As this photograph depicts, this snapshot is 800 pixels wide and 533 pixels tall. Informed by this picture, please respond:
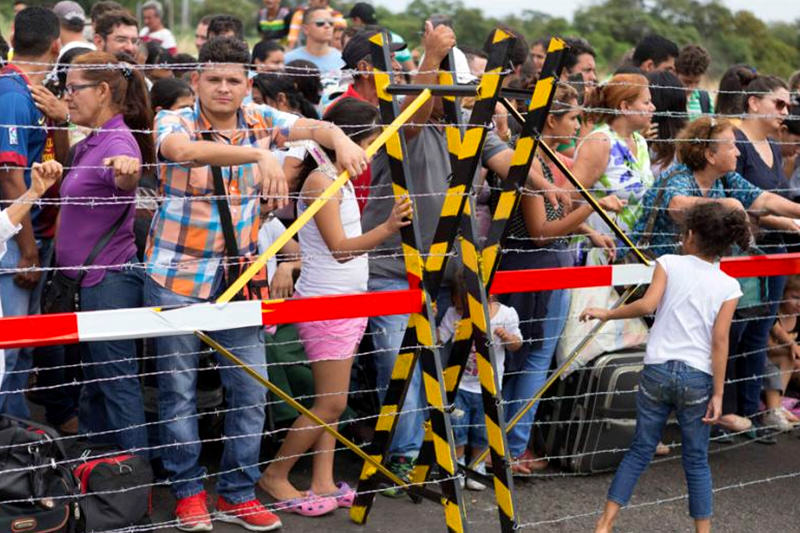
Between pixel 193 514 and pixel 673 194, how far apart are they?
296 centimetres

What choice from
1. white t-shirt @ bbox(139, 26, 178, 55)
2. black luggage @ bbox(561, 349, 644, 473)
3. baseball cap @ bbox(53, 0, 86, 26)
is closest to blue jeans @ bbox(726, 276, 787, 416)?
black luggage @ bbox(561, 349, 644, 473)

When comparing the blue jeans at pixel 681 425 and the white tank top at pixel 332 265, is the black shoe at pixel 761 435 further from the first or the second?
the white tank top at pixel 332 265

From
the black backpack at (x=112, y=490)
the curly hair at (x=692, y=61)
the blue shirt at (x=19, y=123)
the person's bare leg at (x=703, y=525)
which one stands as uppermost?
the curly hair at (x=692, y=61)

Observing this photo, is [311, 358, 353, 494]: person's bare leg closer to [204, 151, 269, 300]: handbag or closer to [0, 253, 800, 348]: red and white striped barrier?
[204, 151, 269, 300]: handbag

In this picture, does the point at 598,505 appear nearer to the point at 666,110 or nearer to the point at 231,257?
the point at 231,257

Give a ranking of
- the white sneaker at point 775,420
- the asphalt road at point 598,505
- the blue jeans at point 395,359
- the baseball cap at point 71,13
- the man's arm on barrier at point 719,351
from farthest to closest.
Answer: the baseball cap at point 71,13
the white sneaker at point 775,420
the blue jeans at point 395,359
the asphalt road at point 598,505
the man's arm on barrier at point 719,351

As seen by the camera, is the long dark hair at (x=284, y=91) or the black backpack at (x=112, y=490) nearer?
the black backpack at (x=112, y=490)

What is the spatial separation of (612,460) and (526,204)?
153 centimetres

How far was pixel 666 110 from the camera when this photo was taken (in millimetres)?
7129

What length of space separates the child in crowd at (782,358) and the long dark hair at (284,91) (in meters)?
3.28

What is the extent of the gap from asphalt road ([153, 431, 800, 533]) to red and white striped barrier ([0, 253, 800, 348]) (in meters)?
1.02

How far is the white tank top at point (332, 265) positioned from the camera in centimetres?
512

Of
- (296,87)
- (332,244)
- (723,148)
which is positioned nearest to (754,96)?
(723,148)

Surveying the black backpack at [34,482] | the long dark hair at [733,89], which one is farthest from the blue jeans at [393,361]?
the long dark hair at [733,89]
